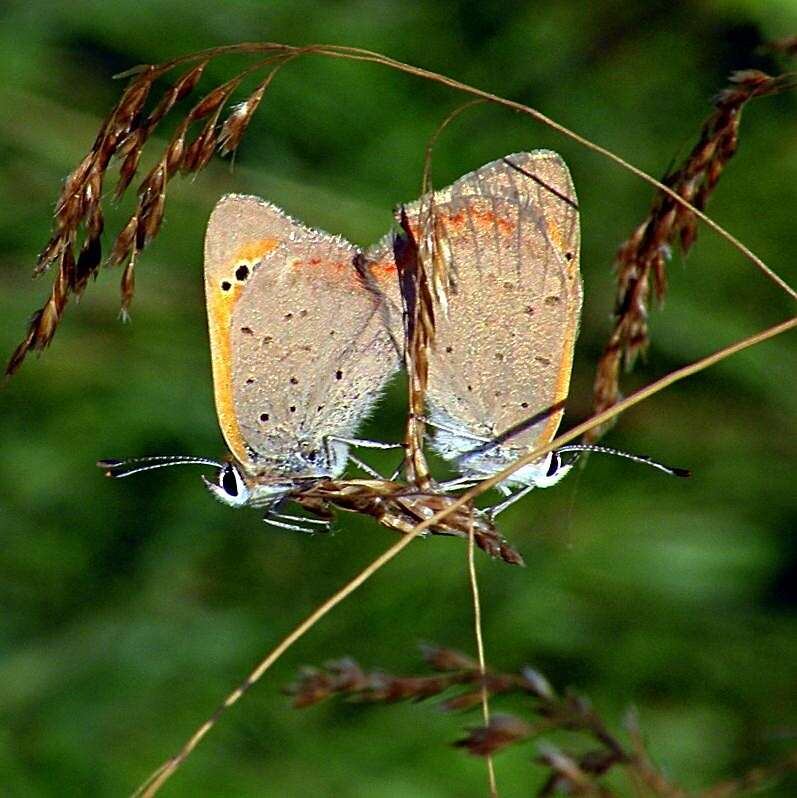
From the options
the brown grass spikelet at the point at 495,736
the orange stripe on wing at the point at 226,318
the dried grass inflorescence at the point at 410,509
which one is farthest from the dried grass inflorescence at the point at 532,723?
the orange stripe on wing at the point at 226,318

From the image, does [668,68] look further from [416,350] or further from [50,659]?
[50,659]

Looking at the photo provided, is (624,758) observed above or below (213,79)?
below

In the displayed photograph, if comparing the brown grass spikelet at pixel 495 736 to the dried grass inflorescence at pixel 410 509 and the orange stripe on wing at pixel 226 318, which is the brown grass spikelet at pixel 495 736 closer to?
the dried grass inflorescence at pixel 410 509

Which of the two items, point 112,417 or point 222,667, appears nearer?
point 222,667

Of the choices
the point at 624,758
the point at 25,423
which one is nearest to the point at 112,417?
the point at 25,423

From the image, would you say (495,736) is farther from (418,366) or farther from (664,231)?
(664,231)

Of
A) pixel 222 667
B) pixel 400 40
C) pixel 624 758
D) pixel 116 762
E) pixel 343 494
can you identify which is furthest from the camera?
pixel 400 40

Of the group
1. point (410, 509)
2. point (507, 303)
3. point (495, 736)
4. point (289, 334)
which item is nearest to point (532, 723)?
point (495, 736)
